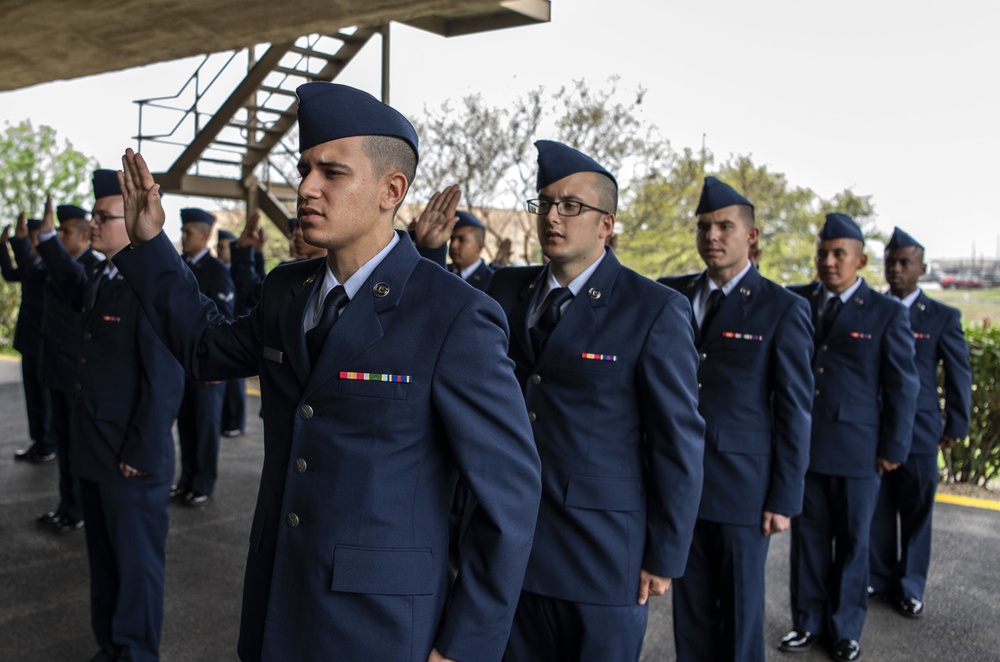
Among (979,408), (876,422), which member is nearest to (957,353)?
(876,422)

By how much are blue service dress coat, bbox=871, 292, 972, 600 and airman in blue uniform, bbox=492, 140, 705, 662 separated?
2.95 meters

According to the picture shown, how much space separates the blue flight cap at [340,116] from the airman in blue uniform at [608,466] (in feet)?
3.41

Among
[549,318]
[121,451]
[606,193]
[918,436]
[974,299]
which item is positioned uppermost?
[606,193]

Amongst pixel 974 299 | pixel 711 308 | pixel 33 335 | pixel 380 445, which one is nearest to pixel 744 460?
pixel 711 308

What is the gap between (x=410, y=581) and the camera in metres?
1.80

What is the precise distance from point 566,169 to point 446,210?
47 centimetres

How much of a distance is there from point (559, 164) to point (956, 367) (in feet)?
11.9

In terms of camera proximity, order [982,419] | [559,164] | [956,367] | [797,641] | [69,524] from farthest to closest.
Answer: [982,419]
[69,524]
[956,367]
[797,641]
[559,164]

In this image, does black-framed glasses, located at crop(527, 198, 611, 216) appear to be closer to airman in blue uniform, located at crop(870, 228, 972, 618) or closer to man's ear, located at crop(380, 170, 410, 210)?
man's ear, located at crop(380, 170, 410, 210)

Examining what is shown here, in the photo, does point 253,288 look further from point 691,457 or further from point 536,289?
point 691,457

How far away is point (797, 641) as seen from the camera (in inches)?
171

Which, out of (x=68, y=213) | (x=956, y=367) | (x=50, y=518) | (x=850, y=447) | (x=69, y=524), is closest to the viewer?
(x=850, y=447)

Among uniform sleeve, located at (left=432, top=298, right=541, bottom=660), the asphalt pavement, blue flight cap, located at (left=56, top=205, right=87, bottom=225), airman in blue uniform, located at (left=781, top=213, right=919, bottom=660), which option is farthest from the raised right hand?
blue flight cap, located at (left=56, top=205, right=87, bottom=225)

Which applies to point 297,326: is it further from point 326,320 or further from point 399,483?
point 399,483
